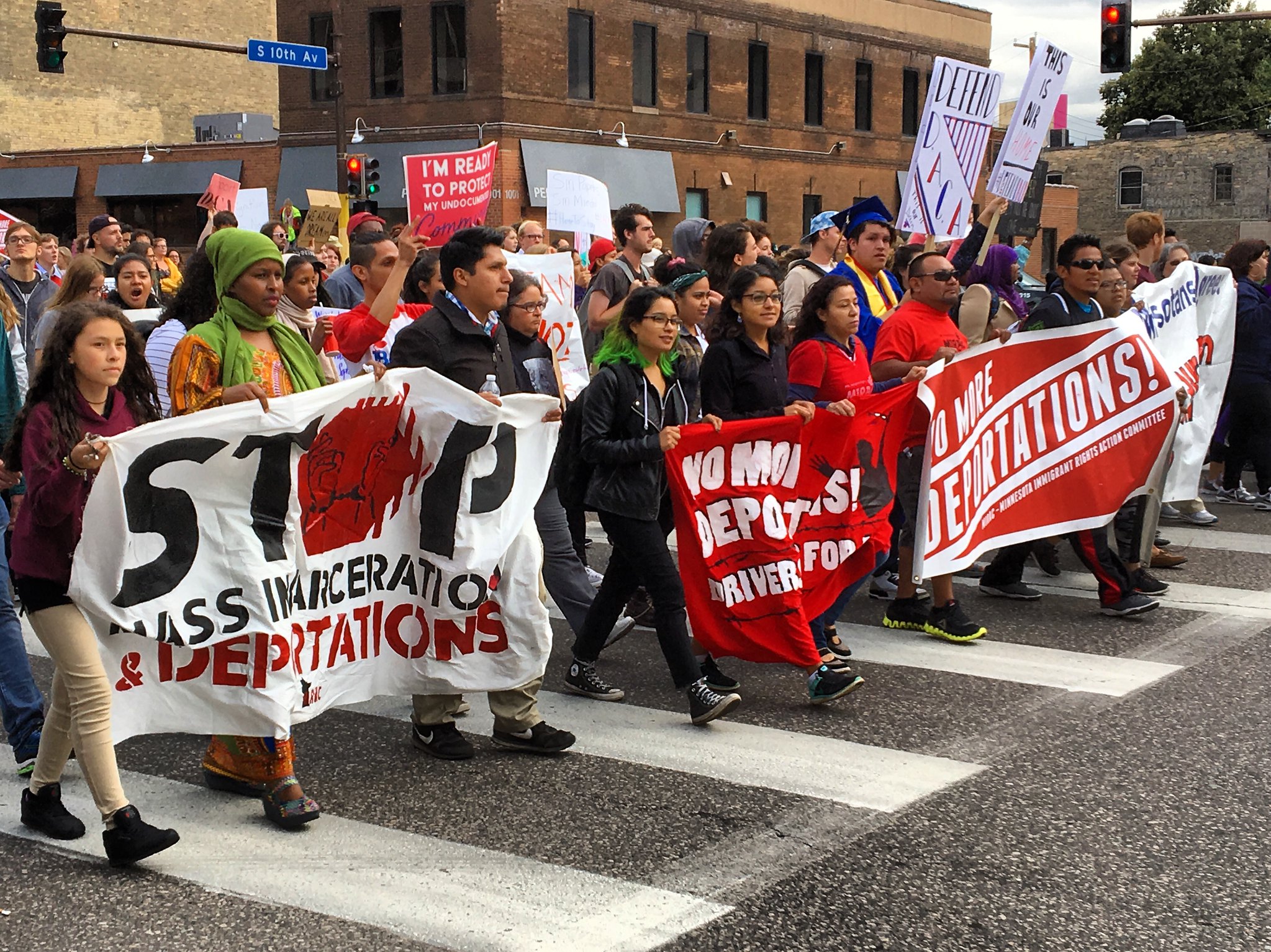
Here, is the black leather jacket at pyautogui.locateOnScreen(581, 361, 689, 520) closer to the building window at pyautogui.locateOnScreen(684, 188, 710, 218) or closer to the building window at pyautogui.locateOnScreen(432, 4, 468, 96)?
the building window at pyautogui.locateOnScreen(432, 4, 468, 96)

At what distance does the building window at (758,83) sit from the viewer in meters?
41.6

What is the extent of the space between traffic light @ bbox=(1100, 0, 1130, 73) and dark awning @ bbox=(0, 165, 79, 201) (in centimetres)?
2994

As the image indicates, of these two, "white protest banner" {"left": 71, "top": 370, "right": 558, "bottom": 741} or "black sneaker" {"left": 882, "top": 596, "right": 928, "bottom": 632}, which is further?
"black sneaker" {"left": 882, "top": 596, "right": 928, "bottom": 632}

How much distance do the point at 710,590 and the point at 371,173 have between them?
2126cm

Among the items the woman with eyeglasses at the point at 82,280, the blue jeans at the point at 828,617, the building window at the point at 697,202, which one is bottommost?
the blue jeans at the point at 828,617

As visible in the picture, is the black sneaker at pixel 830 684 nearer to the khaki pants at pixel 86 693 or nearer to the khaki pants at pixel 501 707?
the khaki pants at pixel 501 707

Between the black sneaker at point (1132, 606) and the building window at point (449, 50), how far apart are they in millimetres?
29712

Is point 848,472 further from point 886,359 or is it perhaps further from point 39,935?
point 39,935

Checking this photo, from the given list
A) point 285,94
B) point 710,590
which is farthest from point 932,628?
point 285,94

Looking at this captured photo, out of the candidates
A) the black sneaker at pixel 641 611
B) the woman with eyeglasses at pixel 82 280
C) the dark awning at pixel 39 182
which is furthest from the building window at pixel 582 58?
the woman with eyeglasses at pixel 82 280

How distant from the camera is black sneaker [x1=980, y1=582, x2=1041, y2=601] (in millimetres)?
8367

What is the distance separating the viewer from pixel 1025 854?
14.8 ft

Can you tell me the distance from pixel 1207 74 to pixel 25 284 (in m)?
70.5

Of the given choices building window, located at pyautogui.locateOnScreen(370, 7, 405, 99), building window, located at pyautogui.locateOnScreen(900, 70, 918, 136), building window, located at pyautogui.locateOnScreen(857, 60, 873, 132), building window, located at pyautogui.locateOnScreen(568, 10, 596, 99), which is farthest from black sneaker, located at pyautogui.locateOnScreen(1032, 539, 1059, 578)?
building window, located at pyautogui.locateOnScreen(900, 70, 918, 136)
